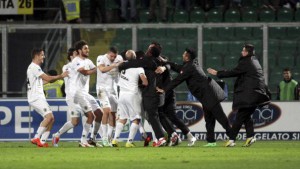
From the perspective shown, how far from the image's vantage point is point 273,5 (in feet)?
121

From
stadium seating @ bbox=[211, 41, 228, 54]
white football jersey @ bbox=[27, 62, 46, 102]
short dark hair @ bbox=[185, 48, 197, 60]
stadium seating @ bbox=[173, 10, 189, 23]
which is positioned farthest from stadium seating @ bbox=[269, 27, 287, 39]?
white football jersey @ bbox=[27, 62, 46, 102]

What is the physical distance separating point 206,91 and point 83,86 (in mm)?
2634

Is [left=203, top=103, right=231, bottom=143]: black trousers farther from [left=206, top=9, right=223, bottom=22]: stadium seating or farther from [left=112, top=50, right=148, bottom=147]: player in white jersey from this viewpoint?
[left=206, top=9, right=223, bottom=22]: stadium seating

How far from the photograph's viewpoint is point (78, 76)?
25.4m

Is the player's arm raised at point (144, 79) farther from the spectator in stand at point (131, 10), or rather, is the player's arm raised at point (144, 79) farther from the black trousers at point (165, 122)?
the spectator in stand at point (131, 10)

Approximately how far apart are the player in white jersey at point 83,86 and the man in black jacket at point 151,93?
800 mm

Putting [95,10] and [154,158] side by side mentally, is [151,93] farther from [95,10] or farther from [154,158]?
[95,10]

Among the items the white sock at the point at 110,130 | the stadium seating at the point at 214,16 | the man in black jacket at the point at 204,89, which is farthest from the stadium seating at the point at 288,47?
the man in black jacket at the point at 204,89

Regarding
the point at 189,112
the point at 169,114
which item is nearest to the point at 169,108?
the point at 169,114

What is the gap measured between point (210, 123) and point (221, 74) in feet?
4.24

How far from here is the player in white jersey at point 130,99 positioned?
2525 cm

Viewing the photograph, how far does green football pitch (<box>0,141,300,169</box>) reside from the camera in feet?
59.4

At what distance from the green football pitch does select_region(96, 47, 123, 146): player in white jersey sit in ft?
9.07

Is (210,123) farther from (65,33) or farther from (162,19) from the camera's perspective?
(162,19)
